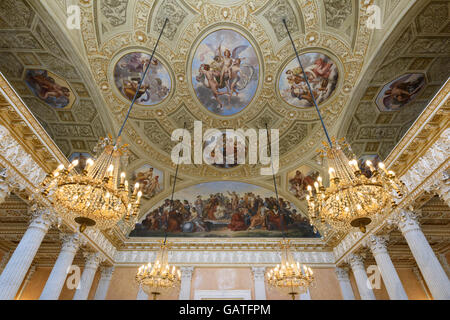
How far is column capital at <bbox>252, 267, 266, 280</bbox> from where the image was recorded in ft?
40.4

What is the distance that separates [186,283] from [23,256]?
7.40m

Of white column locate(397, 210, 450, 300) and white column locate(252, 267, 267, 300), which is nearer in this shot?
white column locate(397, 210, 450, 300)

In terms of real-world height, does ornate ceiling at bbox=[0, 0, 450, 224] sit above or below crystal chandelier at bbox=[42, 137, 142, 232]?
Result: above

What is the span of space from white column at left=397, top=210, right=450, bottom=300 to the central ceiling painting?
735 centimetres

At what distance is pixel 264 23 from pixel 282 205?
9310mm

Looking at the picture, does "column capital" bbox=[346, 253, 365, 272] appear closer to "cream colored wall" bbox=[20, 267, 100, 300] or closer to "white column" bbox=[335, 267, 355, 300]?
"white column" bbox=[335, 267, 355, 300]

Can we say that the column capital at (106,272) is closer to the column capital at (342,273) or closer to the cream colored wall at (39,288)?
the cream colored wall at (39,288)

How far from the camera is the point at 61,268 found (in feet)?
27.6

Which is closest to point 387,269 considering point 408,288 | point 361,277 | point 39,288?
point 361,277

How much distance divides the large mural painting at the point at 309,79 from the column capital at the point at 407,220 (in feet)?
17.3

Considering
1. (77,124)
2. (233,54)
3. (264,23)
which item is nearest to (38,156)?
(77,124)

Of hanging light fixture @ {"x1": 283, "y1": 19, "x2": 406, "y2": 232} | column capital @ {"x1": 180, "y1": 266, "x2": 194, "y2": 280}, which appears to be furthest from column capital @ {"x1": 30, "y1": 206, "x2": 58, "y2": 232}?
hanging light fixture @ {"x1": 283, "y1": 19, "x2": 406, "y2": 232}
